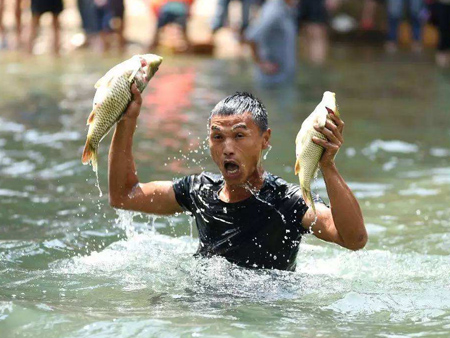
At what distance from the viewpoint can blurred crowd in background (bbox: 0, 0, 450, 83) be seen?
58.0ft

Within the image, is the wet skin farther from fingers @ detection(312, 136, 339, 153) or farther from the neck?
fingers @ detection(312, 136, 339, 153)

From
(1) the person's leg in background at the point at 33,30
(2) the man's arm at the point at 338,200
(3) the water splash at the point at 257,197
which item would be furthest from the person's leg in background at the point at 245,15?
(2) the man's arm at the point at 338,200

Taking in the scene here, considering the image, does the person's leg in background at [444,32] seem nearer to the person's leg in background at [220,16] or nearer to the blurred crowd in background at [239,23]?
the blurred crowd in background at [239,23]

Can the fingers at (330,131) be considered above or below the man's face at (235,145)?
above

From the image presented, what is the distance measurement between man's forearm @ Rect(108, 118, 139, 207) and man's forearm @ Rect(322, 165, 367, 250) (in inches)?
47.5

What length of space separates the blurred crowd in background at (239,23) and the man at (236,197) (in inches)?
393

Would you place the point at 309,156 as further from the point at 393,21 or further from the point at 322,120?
the point at 393,21

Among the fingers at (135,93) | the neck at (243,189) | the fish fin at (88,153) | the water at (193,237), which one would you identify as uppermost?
the fingers at (135,93)

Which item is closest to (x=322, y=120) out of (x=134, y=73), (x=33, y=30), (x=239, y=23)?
(x=134, y=73)

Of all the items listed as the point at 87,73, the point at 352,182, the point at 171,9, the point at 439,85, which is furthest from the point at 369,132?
the point at 171,9

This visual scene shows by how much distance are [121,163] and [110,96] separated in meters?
0.46

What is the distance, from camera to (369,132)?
11773 millimetres

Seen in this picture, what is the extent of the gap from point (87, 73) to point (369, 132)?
6.19m

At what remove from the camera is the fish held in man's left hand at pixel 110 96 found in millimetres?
5270
